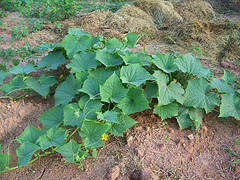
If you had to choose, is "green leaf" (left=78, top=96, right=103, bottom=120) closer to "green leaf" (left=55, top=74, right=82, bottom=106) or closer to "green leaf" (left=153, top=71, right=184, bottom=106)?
"green leaf" (left=55, top=74, right=82, bottom=106)

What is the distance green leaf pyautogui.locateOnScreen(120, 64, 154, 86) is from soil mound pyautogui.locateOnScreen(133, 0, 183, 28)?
108 inches

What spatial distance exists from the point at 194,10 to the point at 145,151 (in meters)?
4.46

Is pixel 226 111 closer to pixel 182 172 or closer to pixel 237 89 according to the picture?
pixel 237 89

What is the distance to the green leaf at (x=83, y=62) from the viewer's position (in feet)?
8.50

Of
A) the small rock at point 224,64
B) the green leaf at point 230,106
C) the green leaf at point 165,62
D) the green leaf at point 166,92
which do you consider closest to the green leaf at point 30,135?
the green leaf at point 166,92

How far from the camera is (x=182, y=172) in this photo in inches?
83.0

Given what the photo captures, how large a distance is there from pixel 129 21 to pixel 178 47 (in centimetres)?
139

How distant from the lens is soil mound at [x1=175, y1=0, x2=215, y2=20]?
515 centimetres

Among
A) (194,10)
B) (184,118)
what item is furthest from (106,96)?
(194,10)

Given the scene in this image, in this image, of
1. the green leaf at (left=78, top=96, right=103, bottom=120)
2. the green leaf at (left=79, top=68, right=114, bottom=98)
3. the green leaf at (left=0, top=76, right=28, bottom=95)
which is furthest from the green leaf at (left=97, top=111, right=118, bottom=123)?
the green leaf at (left=0, top=76, right=28, bottom=95)

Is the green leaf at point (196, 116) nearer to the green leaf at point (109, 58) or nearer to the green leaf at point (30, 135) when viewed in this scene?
the green leaf at point (109, 58)

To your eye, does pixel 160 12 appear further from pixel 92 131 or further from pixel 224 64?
pixel 92 131

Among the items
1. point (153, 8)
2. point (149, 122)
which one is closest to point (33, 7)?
point (153, 8)

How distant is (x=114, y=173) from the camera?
197cm
